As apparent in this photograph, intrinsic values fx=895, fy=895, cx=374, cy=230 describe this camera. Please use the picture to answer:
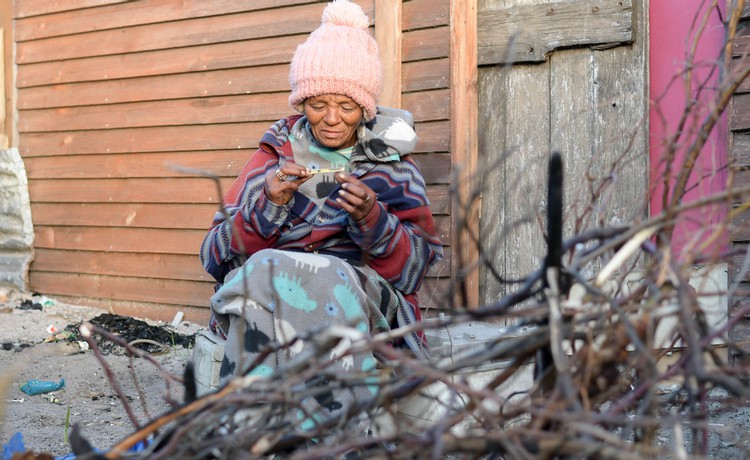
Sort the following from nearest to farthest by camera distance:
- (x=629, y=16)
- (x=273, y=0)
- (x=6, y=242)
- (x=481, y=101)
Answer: (x=629, y=16)
(x=481, y=101)
(x=273, y=0)
(x=6, y=242)

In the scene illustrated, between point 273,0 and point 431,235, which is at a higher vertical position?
point 273,0

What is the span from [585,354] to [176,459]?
0.62 meters

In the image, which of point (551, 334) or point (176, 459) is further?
point (176, 459)

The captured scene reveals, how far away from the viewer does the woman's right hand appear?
2.74 m

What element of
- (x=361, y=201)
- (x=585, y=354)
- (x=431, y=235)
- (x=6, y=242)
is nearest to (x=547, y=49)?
(x=431, y=235)

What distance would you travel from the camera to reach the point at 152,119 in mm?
5840

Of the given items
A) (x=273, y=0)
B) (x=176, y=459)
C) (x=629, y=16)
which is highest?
(x=273, y=0)

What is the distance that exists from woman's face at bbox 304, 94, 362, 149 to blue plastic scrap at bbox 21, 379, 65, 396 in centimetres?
197

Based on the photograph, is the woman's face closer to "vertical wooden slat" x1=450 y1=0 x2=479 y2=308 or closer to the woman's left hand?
the woman's left hand

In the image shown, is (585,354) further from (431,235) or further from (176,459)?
(431,235)

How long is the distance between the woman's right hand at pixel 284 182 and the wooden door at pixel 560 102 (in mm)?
1451

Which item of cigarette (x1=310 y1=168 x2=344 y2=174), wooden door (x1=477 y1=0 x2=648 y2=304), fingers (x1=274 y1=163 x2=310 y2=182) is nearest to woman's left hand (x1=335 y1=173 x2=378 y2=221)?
fingers (x1=274 y1=163 x2=310 y2=182)

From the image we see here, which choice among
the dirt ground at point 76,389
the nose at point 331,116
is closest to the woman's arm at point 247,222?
the nose at point 331,116

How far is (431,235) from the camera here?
308 cm
